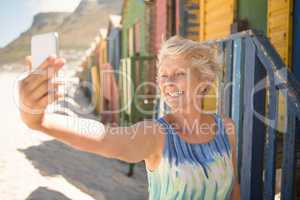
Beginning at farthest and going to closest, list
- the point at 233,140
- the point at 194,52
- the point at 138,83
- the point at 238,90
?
the point at 138,83 < the point at 238,90 < the point at 233,140 < the point at 194,52

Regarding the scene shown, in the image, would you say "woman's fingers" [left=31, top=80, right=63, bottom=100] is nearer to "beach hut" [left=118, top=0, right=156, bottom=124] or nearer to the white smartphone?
the white smartphone

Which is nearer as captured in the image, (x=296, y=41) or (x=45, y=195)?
(x=296, y=41)

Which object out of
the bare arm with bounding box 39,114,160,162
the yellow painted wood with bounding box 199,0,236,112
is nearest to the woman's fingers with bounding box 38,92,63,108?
the bare arm with bounding box 39,114,160,162

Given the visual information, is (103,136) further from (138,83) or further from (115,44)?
(115,44)

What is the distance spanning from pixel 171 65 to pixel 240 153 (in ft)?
3.98

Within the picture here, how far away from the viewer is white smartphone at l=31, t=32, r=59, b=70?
1.31 meters

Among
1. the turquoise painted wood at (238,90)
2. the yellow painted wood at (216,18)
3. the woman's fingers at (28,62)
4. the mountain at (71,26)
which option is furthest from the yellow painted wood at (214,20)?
the mountain at (71,26)

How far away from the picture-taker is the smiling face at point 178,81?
1744 mm

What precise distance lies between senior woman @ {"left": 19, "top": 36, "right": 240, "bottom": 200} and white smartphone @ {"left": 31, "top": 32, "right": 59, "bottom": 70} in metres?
0.22

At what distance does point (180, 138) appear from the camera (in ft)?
5.65

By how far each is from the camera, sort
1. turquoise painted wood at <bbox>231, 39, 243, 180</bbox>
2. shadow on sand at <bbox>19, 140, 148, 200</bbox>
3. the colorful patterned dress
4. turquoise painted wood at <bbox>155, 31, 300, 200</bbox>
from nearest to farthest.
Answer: the colorful patterned dress
turquoise painted wood at <bbox>155, 31, 300, 200</bbox>
turquoise painted wood at <bbox>231, 39, 243, 180</bbox>
shadow on sand at <bbox>19, 140, 148, 200</bbox>

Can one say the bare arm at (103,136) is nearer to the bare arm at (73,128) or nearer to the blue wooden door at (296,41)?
the bare arm at (73,128)

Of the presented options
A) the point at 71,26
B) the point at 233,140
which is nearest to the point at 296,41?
the point at 233,140

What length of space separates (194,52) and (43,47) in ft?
2.33
